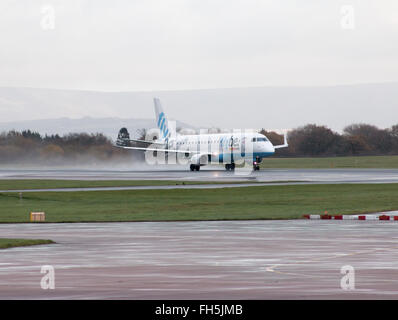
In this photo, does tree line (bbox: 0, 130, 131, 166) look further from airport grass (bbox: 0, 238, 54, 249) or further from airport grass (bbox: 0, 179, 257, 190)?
airport grass (bbox: 0, 238, 54, 249)

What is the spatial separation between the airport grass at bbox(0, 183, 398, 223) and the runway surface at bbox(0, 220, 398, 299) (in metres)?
7.51

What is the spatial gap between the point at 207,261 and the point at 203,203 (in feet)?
108

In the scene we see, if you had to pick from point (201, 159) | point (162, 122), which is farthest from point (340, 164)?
point (201, 159)

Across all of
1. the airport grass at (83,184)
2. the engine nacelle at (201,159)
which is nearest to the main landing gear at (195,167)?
the engine nacelle at (201,159)

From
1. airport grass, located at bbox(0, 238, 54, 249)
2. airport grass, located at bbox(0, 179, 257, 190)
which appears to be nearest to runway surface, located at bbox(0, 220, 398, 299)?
airport grass, located at bbox(0, 238, 54, 249)

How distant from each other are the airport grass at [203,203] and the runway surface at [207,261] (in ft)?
24.6

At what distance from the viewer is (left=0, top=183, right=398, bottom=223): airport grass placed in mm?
47781

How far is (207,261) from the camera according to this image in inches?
973

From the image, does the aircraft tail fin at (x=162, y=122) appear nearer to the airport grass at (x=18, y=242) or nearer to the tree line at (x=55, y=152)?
the tree line at (x=55, y=152)

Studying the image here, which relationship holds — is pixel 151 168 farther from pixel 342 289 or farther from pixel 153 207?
pixel 342 289

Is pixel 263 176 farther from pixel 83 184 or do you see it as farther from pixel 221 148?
pixel 83 184
